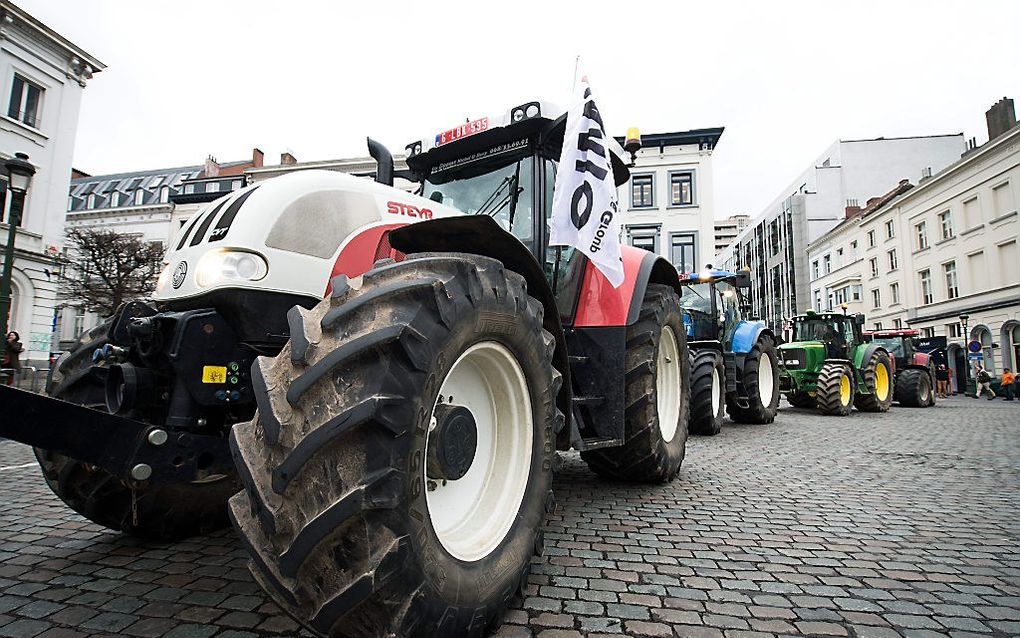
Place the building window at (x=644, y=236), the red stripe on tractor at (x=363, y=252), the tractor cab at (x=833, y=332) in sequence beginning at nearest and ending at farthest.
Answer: the red stripe on tractor at (x=363, y=252) → the tractor cab at (x=833, y=332) → the building window at (x=644, y=236)

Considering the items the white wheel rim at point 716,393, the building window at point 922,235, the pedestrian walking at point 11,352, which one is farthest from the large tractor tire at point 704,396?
the building window at point 922,235

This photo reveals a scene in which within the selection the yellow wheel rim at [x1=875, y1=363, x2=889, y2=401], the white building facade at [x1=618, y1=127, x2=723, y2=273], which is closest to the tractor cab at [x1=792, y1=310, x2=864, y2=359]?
the yellow wheel rim at [x1=875, y1=363, x2=889, y2=401]

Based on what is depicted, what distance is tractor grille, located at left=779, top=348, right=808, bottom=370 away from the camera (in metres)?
13.3

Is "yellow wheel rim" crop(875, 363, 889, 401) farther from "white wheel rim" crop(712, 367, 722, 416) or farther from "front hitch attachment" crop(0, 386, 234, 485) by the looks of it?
"front hitch attachment" crop(0, 386, 234, 485)

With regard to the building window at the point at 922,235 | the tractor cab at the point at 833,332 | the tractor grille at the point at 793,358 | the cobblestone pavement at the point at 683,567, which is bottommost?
the cobblestone pavement at the point at 683,567

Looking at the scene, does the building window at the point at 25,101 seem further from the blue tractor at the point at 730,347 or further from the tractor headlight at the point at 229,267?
the tractor headlight at the point at 229,267

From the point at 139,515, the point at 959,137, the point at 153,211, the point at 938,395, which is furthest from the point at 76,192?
the point at 959,137

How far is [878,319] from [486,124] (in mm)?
40607

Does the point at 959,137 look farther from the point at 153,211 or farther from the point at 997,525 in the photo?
the point at 153,211

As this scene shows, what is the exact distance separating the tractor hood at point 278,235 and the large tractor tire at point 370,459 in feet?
2.08

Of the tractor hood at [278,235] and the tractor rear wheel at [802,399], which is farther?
the tractor rear wheel at [802,399]

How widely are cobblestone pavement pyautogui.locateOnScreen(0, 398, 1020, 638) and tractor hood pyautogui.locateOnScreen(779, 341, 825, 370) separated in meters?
8.60

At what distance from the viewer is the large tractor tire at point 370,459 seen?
5.13ft

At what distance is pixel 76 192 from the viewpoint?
4525 centimetres
